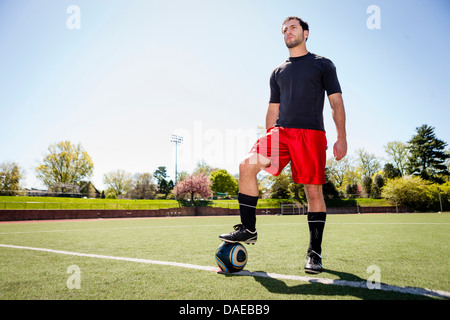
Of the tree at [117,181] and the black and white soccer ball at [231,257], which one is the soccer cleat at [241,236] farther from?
A: the tree at [117,181]

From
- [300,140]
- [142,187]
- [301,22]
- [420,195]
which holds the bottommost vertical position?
[420,195]

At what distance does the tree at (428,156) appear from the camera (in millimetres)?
48188

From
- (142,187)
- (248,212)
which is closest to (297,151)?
(248,212)

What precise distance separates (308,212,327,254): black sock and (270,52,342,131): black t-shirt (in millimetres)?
937

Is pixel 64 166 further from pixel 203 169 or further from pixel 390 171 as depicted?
pixel 390 171

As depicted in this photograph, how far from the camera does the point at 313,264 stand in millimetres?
2543

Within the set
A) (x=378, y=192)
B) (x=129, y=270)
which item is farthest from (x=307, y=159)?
(x=378, y=192)

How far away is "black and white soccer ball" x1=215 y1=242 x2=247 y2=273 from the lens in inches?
100

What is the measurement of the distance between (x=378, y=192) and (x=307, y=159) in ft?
170

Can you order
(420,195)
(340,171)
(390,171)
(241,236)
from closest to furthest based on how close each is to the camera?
(241,236)
(420,195)
(390,171)
(340,171)

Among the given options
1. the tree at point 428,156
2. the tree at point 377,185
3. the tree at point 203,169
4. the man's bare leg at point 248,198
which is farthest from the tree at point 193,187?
the man's bare leg at point 248,198

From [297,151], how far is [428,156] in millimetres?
58585

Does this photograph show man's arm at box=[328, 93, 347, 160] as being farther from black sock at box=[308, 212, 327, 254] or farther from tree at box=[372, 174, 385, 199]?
tree at box=[372, 174, 385, 199]
